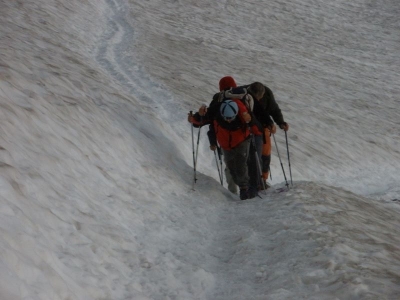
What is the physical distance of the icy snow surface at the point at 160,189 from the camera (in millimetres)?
Answer: 5141

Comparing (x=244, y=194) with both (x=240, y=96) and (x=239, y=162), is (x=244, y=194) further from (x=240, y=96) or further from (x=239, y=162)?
(x=240, y=96)

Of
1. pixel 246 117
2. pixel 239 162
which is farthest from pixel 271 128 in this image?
pixel 246 117

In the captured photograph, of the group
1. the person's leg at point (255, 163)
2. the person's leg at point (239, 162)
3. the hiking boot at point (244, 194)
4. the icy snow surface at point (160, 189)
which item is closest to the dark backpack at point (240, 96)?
the person's leg at point (239, 162)

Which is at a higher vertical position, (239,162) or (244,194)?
(239,162)

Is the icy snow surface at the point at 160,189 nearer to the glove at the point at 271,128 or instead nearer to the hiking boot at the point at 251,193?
the hiking boot at the point at 251,193

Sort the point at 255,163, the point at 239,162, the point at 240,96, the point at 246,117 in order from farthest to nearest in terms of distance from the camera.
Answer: the point at 255,163, the point at 239,162, the point at 240,96, the point at 246,117

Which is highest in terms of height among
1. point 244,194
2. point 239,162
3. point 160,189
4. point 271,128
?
point 271,128

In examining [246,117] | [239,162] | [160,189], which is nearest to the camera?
[160,189]

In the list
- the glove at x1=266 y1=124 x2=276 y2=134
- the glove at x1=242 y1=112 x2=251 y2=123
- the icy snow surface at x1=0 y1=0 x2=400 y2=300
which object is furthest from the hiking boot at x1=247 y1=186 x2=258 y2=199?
the glove at x1=242 y1=112 x2=251 y2=123

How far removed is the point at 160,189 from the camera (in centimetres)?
847

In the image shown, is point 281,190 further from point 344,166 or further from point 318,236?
point 344,166

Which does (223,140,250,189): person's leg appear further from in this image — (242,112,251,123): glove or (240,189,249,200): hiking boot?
(242,112,251,123): glove

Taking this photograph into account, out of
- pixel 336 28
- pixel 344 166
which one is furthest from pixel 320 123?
pixel 336 28

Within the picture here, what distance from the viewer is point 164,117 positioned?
1331cm
